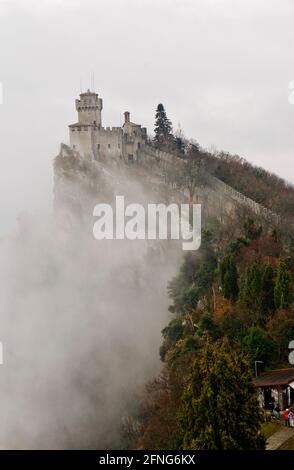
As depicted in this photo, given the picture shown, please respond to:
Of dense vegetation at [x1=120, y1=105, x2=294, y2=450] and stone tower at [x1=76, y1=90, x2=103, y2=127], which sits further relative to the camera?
stone tower at [x1=76, y1=90, x2=103, y2=127]

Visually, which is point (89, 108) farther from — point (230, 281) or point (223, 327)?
point (223, 327)

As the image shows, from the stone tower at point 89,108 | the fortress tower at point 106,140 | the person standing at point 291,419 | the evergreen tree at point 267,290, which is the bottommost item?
the person standing at point 291,419

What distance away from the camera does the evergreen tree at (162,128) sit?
84125 millimetres

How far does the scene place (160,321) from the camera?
7025 cm

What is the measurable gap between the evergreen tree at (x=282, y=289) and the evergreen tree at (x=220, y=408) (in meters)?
14.7

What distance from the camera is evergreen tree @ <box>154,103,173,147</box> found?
84.1 meters

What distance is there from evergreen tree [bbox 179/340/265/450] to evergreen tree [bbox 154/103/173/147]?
180 ft

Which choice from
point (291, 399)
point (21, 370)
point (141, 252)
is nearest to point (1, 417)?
point (21, 370)

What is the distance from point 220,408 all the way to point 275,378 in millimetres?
8654

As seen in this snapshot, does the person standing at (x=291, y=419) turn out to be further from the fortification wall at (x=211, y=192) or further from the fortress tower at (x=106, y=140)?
the fortress tower at (x=106, y=140)

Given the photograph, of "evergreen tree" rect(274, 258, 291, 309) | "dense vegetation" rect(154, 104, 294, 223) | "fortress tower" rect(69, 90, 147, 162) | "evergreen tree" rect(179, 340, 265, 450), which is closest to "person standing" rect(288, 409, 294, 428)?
"evergreen tree" rect(179, 340, 265, 450)

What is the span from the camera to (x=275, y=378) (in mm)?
37156

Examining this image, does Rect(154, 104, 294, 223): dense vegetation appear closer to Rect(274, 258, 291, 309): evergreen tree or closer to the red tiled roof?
Rect(274, 258, 291, 309): evergreen tree

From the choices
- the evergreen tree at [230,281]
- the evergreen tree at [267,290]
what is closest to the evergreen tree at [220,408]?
the evergreen tree at [267,290]
